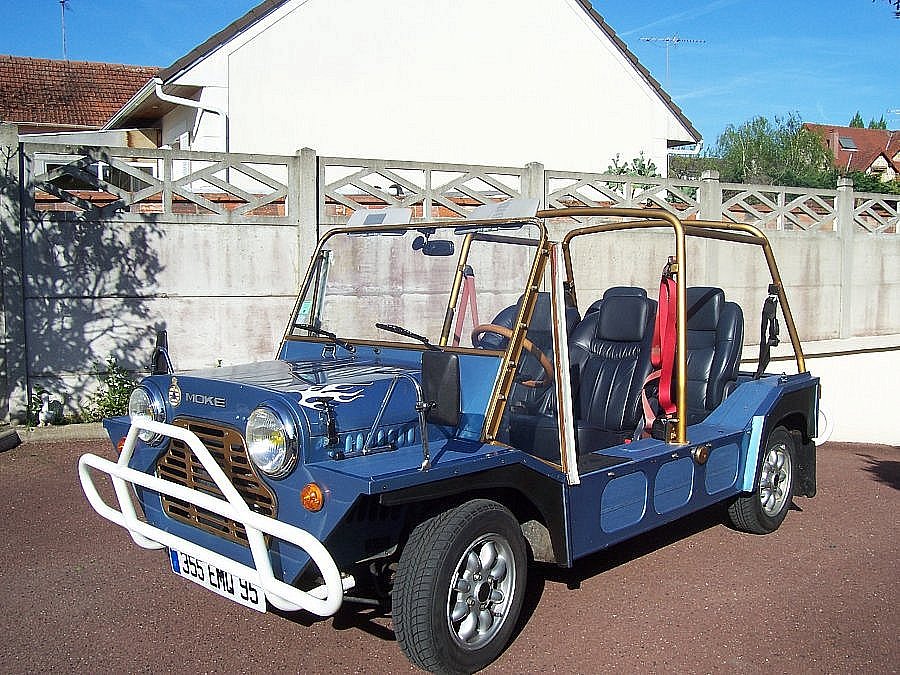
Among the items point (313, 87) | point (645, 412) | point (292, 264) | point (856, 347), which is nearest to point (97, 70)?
point (313, 87)

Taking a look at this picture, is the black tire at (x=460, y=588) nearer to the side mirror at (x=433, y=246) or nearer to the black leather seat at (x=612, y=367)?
the side mirror at (x=433, y=246)

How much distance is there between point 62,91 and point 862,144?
5778 cm

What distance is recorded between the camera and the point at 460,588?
3.76 metres

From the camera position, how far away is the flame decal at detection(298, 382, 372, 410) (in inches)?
143

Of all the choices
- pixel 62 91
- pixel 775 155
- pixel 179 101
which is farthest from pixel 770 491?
pixel 775 155

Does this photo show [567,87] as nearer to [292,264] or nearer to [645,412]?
[292,264]

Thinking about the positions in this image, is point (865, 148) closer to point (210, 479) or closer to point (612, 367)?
point (612, 367)

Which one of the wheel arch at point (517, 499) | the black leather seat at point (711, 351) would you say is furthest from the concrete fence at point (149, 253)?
the wheel arch at point (517, 499)

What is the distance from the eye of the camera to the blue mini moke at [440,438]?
11.8ft

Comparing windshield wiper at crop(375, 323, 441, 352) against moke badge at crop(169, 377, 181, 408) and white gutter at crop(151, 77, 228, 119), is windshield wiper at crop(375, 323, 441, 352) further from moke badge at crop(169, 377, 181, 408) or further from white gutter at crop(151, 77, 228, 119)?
white gutter at crop(151, 77, 228, 119)

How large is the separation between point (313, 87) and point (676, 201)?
625 centimetres

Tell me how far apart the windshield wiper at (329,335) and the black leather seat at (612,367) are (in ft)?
4.94

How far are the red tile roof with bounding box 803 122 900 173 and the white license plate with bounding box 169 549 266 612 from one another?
5293 cm

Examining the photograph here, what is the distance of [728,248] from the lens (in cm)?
1254
